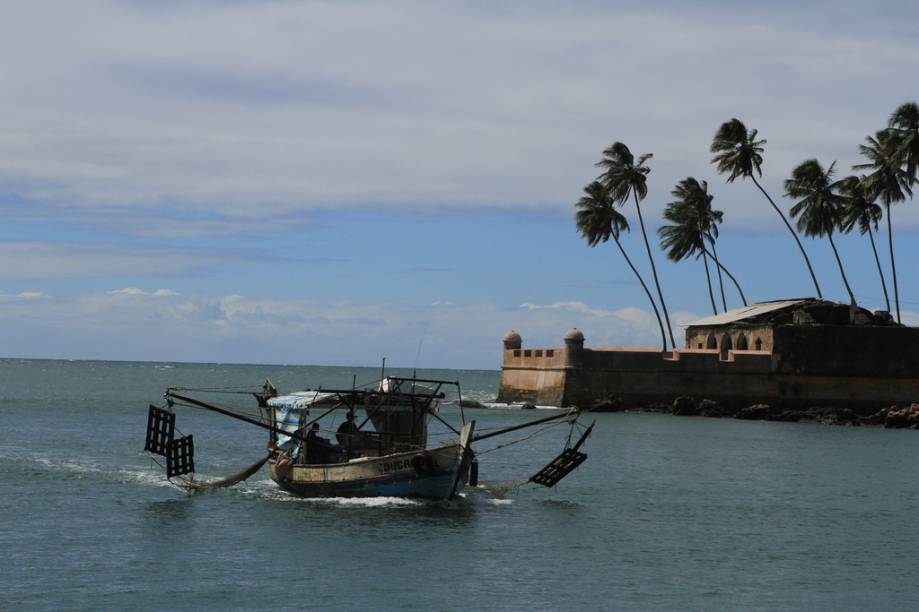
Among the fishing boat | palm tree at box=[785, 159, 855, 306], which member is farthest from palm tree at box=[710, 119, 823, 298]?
the fishing boat

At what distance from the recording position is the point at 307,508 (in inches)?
1229

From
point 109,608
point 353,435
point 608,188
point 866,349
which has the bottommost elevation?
point 109,608

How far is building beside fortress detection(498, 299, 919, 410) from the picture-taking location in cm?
6800

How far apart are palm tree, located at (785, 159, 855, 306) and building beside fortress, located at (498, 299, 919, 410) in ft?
30.3

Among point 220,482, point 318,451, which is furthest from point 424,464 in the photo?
point 220,482

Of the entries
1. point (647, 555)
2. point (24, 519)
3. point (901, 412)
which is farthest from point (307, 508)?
point (901, 412)

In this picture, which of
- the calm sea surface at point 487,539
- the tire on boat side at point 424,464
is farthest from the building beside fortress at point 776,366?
the tire on boat side at point 424,464

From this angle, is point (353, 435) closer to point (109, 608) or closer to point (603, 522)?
point (603, 522)

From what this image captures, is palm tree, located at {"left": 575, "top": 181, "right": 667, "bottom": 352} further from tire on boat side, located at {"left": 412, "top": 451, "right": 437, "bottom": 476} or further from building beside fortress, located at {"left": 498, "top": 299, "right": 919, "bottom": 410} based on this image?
tire on boat side, located at {"left": 412, "top": 451, "right": 437, "bottom": 476}

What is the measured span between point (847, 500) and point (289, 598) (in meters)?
20.5

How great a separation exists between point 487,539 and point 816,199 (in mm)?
57410

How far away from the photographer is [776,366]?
6812cm

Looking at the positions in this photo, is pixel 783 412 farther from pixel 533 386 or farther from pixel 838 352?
pixel 533 386

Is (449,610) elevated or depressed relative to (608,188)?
depressed
